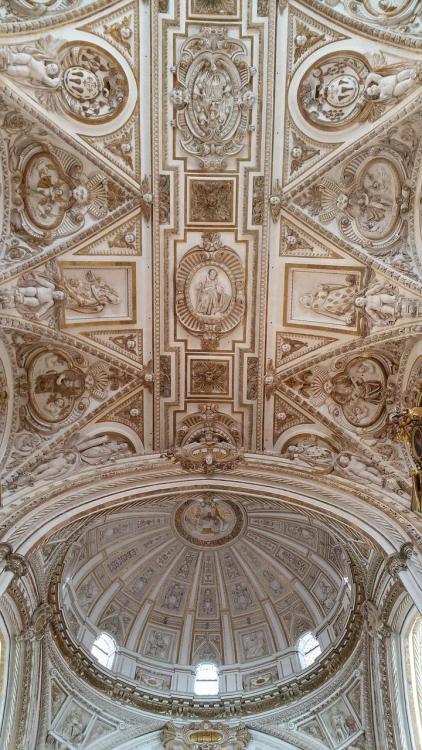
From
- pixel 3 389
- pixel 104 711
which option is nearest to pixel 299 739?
pixel 104 711

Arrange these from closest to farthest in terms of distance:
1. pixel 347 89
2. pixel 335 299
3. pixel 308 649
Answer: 1. pixel 347 89
2. pixel 335 299
3. pixel 308 649

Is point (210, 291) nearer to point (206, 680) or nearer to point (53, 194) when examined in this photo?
point (53, 194)

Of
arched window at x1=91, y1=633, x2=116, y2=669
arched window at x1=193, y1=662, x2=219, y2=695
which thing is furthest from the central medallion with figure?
arched window at x1=91, y1=633, x2=116, y2=669

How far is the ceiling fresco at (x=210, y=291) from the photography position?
15164 millimetres

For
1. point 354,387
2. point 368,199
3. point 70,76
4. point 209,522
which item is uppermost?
point 70,76

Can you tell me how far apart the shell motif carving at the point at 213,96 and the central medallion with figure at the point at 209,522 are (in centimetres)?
1133

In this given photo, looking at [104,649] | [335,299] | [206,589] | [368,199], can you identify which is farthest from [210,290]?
[104,649]

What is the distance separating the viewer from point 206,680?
1983cm

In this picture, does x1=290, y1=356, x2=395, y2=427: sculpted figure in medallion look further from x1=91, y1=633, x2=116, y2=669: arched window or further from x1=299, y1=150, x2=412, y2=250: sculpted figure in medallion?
x1=91, y1=633, x2=116, y2=669: arched window

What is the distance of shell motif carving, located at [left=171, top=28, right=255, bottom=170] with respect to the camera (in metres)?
15.8

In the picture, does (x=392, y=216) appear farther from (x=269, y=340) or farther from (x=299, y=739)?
(x=299, y=739)

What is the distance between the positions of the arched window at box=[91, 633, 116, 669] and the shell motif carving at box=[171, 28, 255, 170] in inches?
602

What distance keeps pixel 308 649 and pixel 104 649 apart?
6684 mm

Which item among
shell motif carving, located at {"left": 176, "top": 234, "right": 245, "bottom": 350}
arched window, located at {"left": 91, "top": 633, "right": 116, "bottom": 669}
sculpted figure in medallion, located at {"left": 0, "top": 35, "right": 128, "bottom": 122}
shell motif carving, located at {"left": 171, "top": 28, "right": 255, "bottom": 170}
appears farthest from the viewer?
arched window, located at {"left": 91, "top": 633, "right": 116, "bottom": 669}
